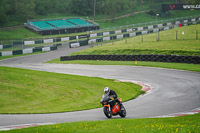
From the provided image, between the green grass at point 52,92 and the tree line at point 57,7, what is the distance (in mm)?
50515

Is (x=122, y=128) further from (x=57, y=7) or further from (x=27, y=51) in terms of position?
(x=57, y=7)

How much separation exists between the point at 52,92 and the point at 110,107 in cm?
705

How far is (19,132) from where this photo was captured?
10383mm

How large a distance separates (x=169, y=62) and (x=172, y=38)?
12717 millimetres

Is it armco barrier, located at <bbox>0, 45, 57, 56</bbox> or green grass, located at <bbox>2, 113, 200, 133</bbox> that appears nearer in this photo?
green grass, located at <bbox>2, 113, 200, 133</bbox>

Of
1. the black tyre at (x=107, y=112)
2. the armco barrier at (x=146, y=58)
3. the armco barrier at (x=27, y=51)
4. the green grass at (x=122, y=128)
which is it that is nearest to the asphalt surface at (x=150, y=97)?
the black tyre at (x=107, y=112)

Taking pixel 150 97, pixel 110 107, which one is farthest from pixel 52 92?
pixel 110 107

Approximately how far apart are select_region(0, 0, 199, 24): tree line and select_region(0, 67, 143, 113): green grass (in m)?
50.5

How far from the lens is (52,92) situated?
65.5ft

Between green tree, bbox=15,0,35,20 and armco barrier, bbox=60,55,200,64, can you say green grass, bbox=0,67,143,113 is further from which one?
green tree, bbox=15,0,35,20

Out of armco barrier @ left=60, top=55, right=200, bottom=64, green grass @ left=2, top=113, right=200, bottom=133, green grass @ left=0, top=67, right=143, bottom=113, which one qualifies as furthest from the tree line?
green grass @ left=2, top=113, right=200, bottom=133

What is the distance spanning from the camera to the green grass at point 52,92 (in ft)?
54.5

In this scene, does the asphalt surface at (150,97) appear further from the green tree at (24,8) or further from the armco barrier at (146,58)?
the green tree at (24,8)

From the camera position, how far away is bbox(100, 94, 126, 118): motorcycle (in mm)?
13766
